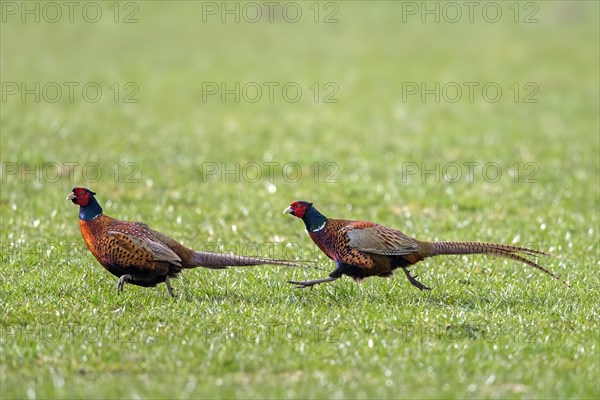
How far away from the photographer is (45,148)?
16.7 metres

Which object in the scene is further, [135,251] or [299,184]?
[299,184]

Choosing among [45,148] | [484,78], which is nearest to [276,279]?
[45,148]

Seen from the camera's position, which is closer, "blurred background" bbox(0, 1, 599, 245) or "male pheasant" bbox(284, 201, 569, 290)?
"male pheasant" bbox(284, 201, 569, 290)

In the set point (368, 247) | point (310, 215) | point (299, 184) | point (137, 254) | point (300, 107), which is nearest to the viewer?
point (137, 254)

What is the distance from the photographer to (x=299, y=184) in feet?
50.3

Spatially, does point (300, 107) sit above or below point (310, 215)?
above

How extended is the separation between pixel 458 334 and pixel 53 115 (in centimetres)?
1510

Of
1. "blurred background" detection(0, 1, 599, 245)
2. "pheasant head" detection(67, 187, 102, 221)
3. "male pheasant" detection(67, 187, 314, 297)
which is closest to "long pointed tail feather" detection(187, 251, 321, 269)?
"male pheasant" detection(67, 187, 314, 297)

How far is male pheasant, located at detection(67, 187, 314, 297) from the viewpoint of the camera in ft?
27.5

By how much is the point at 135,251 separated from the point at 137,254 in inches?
1.2

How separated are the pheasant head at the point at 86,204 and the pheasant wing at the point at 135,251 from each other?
0.39m

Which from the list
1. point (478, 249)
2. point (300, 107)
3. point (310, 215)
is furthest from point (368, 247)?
point (300, 107)

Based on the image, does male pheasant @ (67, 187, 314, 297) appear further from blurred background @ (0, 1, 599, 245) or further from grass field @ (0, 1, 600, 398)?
blurred background @ (0, 1, 599, 245)

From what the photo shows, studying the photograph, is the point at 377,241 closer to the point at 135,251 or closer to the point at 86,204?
the point at 135,251
